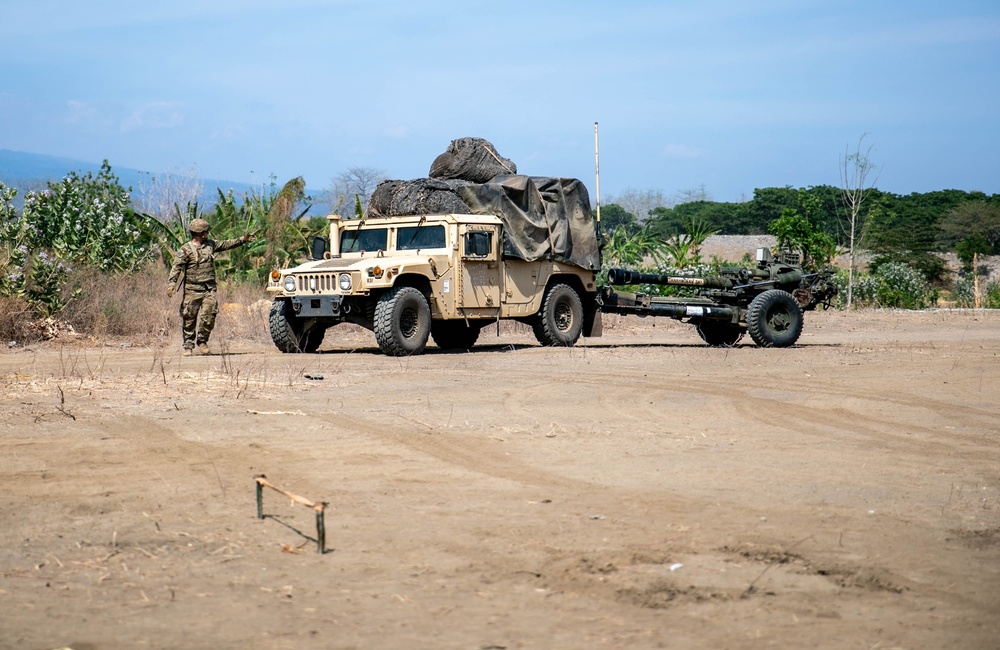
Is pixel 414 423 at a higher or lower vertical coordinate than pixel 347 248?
Answer: lower

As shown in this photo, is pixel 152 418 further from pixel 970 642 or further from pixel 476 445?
Answer: pixel 970 642

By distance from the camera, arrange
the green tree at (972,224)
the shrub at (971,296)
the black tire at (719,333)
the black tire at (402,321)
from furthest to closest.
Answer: the green tree at (972,224)
the shrub at (971,296)
the black tire at (719,333)
the black tire at (402,321)

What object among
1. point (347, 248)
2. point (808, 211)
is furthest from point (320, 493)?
point (808, 211)

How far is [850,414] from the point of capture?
9938 millimetres

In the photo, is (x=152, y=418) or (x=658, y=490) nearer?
(x=658, y=490)

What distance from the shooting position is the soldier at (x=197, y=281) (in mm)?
14648

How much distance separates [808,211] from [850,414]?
32825 mm

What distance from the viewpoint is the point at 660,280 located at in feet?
56.3

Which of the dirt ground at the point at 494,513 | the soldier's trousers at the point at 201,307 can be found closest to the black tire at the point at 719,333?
the dirt ground at the point at 494,513

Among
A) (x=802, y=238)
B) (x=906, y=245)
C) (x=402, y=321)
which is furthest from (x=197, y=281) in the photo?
(x=906, y=245)

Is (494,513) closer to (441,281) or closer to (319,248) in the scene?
(441,281)

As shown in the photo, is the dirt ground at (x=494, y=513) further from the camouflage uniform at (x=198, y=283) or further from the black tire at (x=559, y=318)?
the black tire at (x=559, y=318)

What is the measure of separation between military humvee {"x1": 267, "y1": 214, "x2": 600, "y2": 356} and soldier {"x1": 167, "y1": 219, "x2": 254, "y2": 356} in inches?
31.9

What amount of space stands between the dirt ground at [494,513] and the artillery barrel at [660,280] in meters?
5.14
